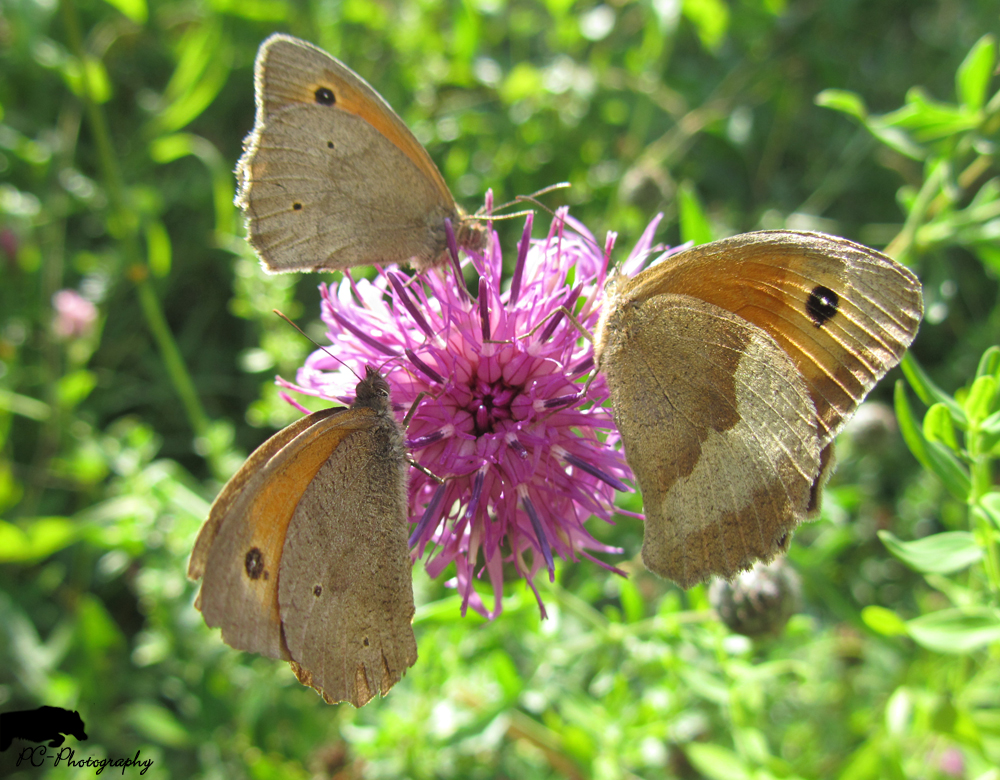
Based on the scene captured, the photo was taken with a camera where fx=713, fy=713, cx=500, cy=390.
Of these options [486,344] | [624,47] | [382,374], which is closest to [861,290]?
[486,344]

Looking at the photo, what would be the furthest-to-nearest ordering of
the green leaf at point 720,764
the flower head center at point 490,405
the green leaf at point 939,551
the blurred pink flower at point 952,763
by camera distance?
the blurred pink flower at point 952,763
the green leaf at point 720,764
the flower head center at point 490,405
the green leaf at point 939,551

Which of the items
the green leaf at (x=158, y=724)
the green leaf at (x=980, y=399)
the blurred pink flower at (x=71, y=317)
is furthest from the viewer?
the blurred pink flower at (x=71, y=317)

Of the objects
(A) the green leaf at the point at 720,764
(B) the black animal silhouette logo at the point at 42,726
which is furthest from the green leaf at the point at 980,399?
(B) the black animal silhouette logo at the point at 42,726

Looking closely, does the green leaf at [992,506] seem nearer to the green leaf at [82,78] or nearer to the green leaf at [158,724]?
the green leaf at [158,724]

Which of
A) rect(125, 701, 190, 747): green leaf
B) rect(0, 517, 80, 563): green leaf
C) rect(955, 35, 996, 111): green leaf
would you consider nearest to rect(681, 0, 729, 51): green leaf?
rect(955, 35, 996, 111): green leaf

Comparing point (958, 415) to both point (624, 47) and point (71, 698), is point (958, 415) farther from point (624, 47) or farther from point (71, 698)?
point (71, 698)

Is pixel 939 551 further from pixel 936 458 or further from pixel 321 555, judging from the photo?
pixel 321 555

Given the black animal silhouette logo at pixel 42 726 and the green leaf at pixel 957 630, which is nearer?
the green leaf at pixel 957 630
